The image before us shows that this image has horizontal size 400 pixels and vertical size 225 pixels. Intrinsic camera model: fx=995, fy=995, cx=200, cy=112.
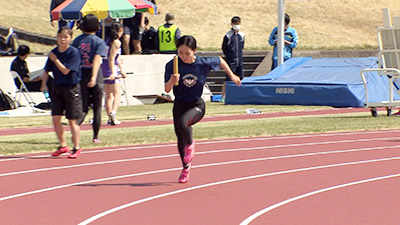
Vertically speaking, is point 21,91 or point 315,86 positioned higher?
point 21,91

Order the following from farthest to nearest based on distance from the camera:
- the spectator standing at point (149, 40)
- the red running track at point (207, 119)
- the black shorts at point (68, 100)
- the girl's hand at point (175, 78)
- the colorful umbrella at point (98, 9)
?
the spectator standing at point (149, 40) → the colorful umbrella at point (98, 9) → the red running track at point (207, 119) → the black shorts at point (68, 100) → the girl's hand at point (175, 78)

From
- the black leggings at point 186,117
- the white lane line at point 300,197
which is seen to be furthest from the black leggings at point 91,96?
the white lane line at point 300,197

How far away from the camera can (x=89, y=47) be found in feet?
43.7

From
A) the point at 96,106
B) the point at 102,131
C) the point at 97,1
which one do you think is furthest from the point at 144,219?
the point at 97,1

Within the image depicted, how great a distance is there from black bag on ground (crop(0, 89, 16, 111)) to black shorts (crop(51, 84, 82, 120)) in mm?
9648

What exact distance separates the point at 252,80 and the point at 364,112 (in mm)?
4238

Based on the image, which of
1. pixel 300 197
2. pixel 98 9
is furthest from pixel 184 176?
pixel 98 9

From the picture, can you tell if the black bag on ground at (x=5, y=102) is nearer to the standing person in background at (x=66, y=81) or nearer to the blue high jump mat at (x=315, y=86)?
the blue high jump mat at (x=315, y=86)

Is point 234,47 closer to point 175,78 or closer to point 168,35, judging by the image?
point 168,35

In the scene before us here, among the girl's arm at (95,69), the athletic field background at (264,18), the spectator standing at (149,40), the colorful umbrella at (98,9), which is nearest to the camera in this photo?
the girl's arm at (95,69)

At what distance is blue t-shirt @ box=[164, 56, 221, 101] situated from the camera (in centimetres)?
1006

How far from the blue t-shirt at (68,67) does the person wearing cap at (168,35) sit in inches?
505

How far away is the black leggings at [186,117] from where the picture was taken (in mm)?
10164

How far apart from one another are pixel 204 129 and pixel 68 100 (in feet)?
15.3
